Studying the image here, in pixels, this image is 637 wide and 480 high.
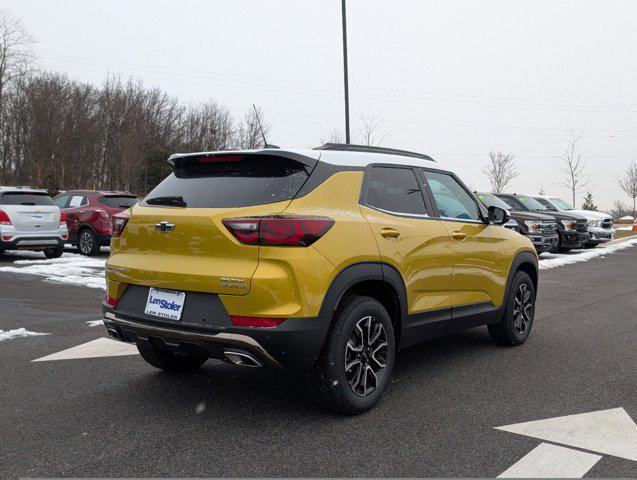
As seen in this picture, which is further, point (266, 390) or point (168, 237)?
point (266, 390)

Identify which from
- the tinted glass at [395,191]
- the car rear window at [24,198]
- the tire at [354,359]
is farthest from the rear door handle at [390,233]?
the car rear window at [24,198]

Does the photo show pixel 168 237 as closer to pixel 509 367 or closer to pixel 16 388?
pixel 16 388

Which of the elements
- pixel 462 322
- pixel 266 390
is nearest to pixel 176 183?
pixel 266 390

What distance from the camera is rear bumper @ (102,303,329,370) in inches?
141

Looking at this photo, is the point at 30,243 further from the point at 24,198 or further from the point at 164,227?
the point at 164,227

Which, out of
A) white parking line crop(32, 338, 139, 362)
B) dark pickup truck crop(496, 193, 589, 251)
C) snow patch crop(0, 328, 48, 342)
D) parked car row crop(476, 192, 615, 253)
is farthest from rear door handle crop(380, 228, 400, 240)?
dark pickup truck crop(496, 193, 589, 251)

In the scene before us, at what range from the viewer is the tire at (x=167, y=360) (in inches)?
193

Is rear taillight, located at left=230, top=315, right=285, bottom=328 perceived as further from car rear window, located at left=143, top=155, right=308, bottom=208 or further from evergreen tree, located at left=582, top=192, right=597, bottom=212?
evergreen tree, located at left=582, top=192, right=597, bottom=212

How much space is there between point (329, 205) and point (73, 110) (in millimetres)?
44134

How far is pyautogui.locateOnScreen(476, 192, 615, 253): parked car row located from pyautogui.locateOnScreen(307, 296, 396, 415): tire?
12.1m

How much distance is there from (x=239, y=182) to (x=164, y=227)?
1.80 feet

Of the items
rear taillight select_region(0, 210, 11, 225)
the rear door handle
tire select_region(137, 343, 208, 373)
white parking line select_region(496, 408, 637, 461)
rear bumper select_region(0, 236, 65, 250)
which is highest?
the rear door handle

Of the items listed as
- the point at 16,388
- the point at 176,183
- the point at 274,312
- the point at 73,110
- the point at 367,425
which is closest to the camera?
the point at 274,312

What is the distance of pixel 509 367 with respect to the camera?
5297 mm
